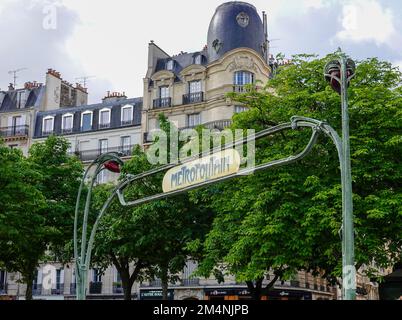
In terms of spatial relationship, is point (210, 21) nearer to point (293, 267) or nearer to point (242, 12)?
point (242, 12)

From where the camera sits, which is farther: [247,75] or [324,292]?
[324,292]

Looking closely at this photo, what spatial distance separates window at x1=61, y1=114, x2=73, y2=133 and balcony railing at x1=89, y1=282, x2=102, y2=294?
12.7 meters

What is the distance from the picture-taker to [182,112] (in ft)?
152

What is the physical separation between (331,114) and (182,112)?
24.6 m

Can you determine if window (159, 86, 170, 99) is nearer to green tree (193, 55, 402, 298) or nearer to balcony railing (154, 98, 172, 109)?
balcony railing (154, 98, 172, 109)

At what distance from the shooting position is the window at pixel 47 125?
53438 mm

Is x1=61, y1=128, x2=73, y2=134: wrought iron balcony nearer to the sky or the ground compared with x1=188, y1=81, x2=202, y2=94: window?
nearer to the ground

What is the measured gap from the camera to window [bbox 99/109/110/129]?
169 feet

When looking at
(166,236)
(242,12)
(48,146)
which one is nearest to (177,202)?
(166,236)

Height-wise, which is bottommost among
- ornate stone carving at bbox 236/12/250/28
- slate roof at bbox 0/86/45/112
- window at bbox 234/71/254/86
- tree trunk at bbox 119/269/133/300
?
tree trunk at bbox 119/269/133/300

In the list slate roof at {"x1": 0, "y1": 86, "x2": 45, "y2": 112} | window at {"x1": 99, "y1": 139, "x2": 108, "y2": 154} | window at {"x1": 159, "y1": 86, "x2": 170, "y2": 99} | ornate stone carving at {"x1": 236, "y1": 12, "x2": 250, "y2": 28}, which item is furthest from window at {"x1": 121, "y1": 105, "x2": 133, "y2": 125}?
ornate stone carving at {"x1": 236, "y1": 12, "x2": 250, "y2": 28}

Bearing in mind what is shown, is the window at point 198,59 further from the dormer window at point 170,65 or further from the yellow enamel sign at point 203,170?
the yellow enamel sign at point 203,170

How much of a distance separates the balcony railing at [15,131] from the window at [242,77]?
64.9ft
